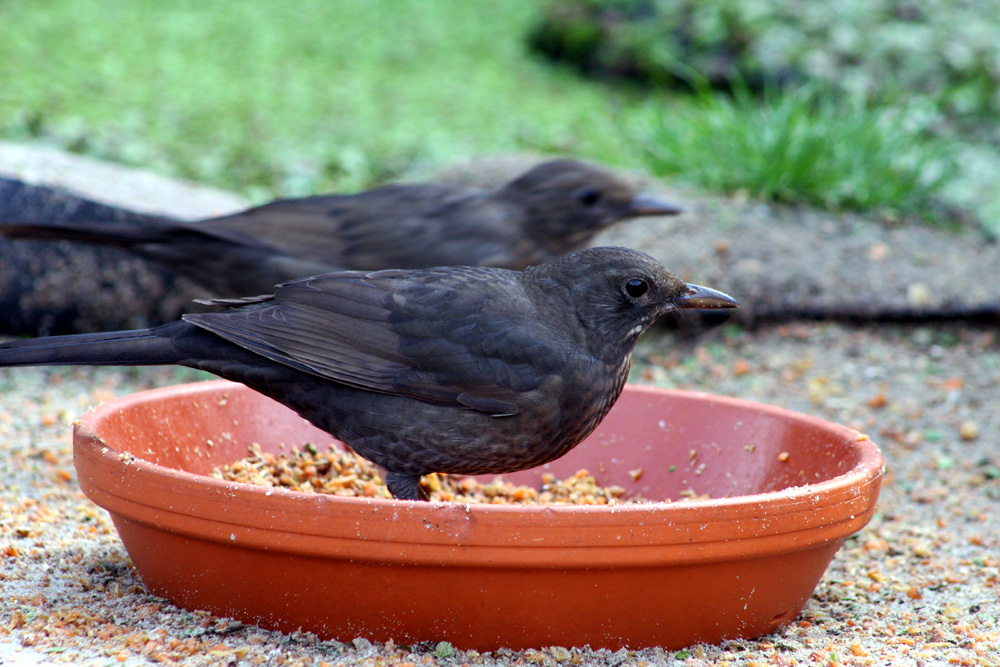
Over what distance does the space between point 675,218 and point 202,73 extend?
5265 millimetres

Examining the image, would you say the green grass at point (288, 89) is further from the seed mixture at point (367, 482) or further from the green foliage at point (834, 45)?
the seed mixture at point (367, 482)

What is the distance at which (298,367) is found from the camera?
9.46 feet

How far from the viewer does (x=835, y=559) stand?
361 centimetres

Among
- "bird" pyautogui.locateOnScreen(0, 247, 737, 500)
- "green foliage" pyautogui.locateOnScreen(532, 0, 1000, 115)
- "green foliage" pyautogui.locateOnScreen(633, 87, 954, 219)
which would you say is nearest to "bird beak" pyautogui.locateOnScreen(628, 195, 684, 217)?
"bird" pyautogui.locateOnScreen(0, 247, 737, 500)

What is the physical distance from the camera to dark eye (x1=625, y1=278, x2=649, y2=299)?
3004 millimetres

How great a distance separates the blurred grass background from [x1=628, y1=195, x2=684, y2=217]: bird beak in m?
2.21

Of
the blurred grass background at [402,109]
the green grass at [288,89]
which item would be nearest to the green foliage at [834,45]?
the blurred grass background at [402,109]

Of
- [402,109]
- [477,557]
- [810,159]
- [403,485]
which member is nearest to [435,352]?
[403,485]

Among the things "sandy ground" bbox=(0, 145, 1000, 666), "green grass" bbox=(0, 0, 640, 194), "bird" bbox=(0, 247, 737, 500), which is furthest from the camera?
"green grass" bbox=(0, 0, 640, 194)

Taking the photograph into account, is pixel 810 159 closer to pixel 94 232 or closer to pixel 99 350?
pixel 94 232

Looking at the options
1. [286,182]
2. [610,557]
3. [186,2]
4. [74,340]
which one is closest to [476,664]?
[610,557]

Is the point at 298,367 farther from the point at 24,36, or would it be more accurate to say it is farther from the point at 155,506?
the point at 24,36

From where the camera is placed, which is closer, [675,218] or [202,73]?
[675,218]

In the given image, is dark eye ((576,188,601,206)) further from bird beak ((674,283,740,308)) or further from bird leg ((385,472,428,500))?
bird leg ((385,472,428,500))
